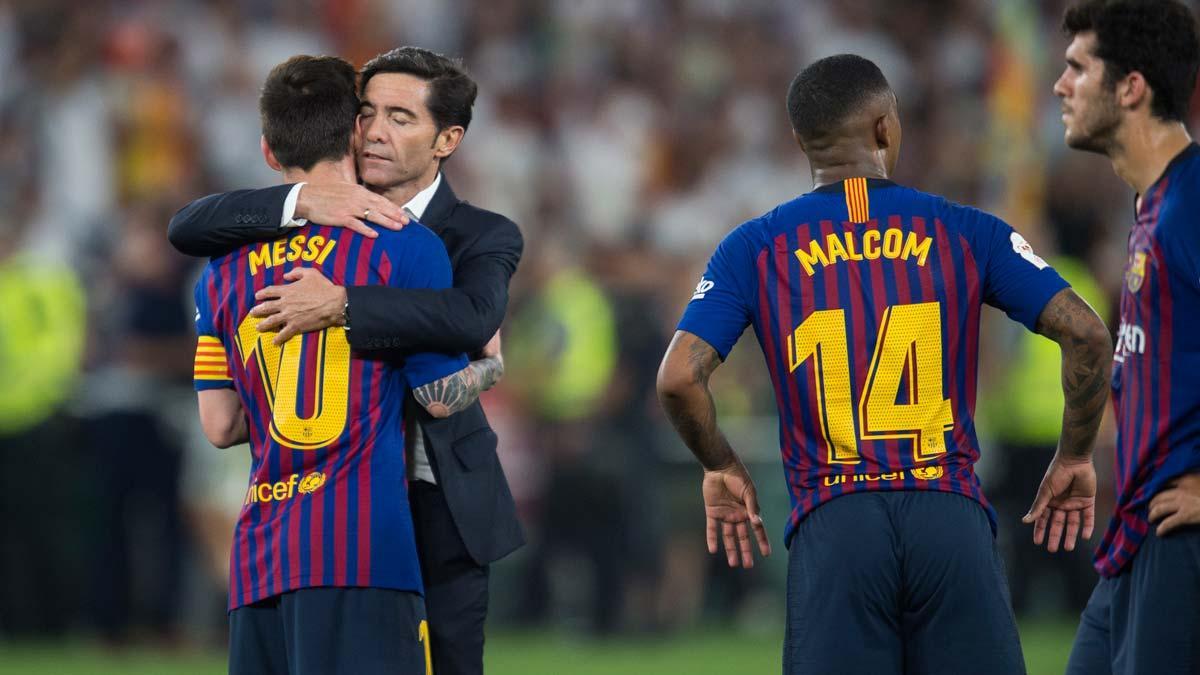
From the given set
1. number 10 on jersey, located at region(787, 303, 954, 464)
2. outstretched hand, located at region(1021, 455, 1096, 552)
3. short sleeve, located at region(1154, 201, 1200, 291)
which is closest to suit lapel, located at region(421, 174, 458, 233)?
number 10 on jersey, located at region(787, 303, 954, 464)

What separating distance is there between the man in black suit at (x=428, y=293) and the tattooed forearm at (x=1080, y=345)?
1400mm

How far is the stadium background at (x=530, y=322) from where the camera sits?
9672mm

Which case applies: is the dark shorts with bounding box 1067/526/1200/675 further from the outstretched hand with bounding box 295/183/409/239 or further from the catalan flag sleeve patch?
the catalan flag sleeve patch

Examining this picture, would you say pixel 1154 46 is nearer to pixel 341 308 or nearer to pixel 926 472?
pixel 926 472

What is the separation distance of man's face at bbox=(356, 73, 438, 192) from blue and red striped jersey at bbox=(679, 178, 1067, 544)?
0.96 meters

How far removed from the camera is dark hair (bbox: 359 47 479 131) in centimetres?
447

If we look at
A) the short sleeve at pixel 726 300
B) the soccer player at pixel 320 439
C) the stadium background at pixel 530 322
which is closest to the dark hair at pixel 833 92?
the short sleeve at pixel 726 300

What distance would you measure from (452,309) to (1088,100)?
168 cm

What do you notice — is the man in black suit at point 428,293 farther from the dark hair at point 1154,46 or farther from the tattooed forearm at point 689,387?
the dark hair at point 1154,46

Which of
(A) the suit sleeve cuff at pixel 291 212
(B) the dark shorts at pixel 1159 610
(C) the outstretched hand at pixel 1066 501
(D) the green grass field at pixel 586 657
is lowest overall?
(D) the green grass field at pixel 586 657

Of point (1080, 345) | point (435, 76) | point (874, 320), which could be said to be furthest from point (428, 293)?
point (1080, 345)

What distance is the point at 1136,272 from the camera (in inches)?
155

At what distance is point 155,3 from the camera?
12.8 metres

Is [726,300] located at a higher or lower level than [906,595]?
higher
